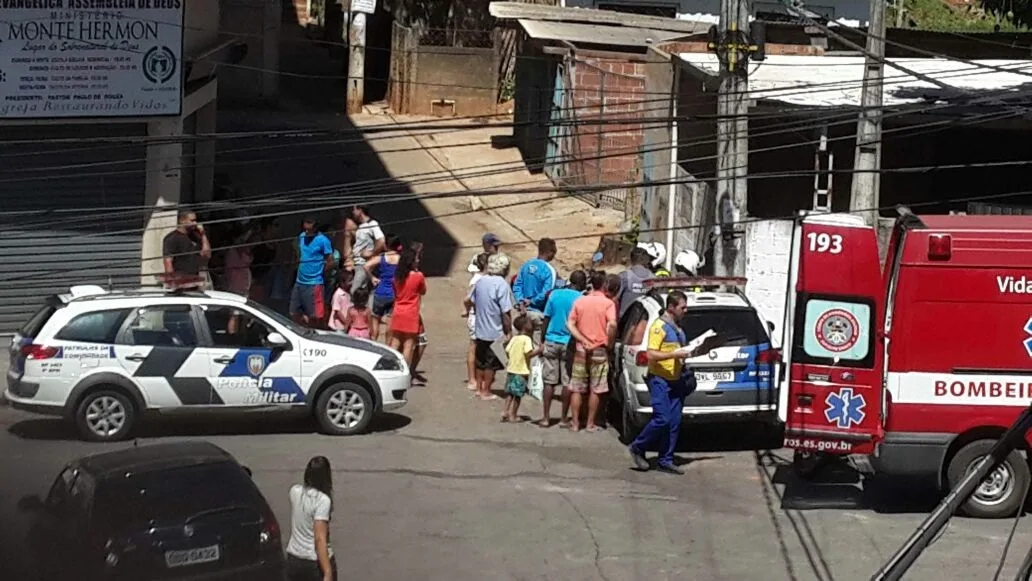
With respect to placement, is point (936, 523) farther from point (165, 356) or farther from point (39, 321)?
point (39, 321)

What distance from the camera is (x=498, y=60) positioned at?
1280 inches

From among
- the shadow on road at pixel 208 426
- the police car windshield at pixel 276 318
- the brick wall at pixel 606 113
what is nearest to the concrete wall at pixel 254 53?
the brick wall at pixel 606 113

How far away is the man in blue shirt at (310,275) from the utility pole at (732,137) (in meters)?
4.72

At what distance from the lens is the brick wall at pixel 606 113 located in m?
25.8

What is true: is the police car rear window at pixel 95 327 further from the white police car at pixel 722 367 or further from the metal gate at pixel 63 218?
the white police car at pixel 722 367

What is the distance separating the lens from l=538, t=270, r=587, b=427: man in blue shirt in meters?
15.5

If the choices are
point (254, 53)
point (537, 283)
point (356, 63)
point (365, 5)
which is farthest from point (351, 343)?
point (254, 53)

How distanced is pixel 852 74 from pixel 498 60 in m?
12.3

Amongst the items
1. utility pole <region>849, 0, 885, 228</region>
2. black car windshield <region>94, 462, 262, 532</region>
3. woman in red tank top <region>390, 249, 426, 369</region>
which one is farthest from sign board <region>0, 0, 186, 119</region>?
black car windshield <region>94, 462, 262, 532</region>

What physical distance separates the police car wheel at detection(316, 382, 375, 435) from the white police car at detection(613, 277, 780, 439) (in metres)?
2.58

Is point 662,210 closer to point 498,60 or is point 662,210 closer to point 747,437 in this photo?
point 747,437

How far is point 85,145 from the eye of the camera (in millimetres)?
19578

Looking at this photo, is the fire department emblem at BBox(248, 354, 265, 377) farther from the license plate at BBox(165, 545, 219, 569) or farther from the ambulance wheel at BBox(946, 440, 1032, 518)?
the ambulance wheel at BBox(946, 440, 1032, 518)

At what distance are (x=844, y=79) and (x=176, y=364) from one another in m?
10.5
